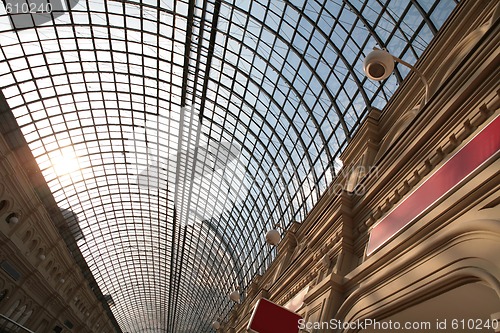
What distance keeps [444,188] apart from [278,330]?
19.8 ft

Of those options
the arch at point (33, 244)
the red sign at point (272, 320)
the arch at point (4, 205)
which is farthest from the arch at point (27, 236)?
the red sign at point (272, 320)

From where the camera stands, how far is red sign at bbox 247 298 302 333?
33.6 feet

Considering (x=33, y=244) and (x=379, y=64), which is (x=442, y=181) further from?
(x=33, y=244)

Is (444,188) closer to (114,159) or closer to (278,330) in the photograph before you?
(278,330)

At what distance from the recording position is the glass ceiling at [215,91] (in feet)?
64.8

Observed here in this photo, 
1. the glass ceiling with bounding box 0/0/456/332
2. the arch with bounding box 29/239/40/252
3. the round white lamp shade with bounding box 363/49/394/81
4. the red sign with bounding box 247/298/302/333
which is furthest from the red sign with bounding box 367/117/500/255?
the arch with bounding box 29/239/40/252

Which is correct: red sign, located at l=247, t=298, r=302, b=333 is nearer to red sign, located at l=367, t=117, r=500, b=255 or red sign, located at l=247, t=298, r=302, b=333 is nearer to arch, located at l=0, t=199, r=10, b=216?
red sign, located at l=367, t=117, r=500, b=255

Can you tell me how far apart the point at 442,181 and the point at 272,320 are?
19.6 feet

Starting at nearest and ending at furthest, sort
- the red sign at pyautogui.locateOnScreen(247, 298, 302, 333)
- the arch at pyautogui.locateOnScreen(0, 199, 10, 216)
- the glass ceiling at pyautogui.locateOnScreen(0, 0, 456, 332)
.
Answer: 1. the red sign at pyautogui.locateOnScreen(247, 298, 302, 333)
2. the glass ceiling at pyautogui.locateOnScreen(0, 0, 456, 332)
3. the arch at pyautogui.locateOnScreen(0, 199, 10, 216)

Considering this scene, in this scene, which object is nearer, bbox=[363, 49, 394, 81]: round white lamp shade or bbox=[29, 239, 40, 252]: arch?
bbox=[363, 49, 394, 81]: round white lamp shade

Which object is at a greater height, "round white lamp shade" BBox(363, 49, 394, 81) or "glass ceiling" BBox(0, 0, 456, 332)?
"glass ceiling" BBox(0, 0, 456, 332)

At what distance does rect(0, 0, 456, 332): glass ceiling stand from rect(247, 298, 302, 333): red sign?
1115 cm

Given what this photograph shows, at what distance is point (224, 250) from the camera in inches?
1962

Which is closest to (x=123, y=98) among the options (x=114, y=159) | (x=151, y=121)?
(x=151, y=121)
